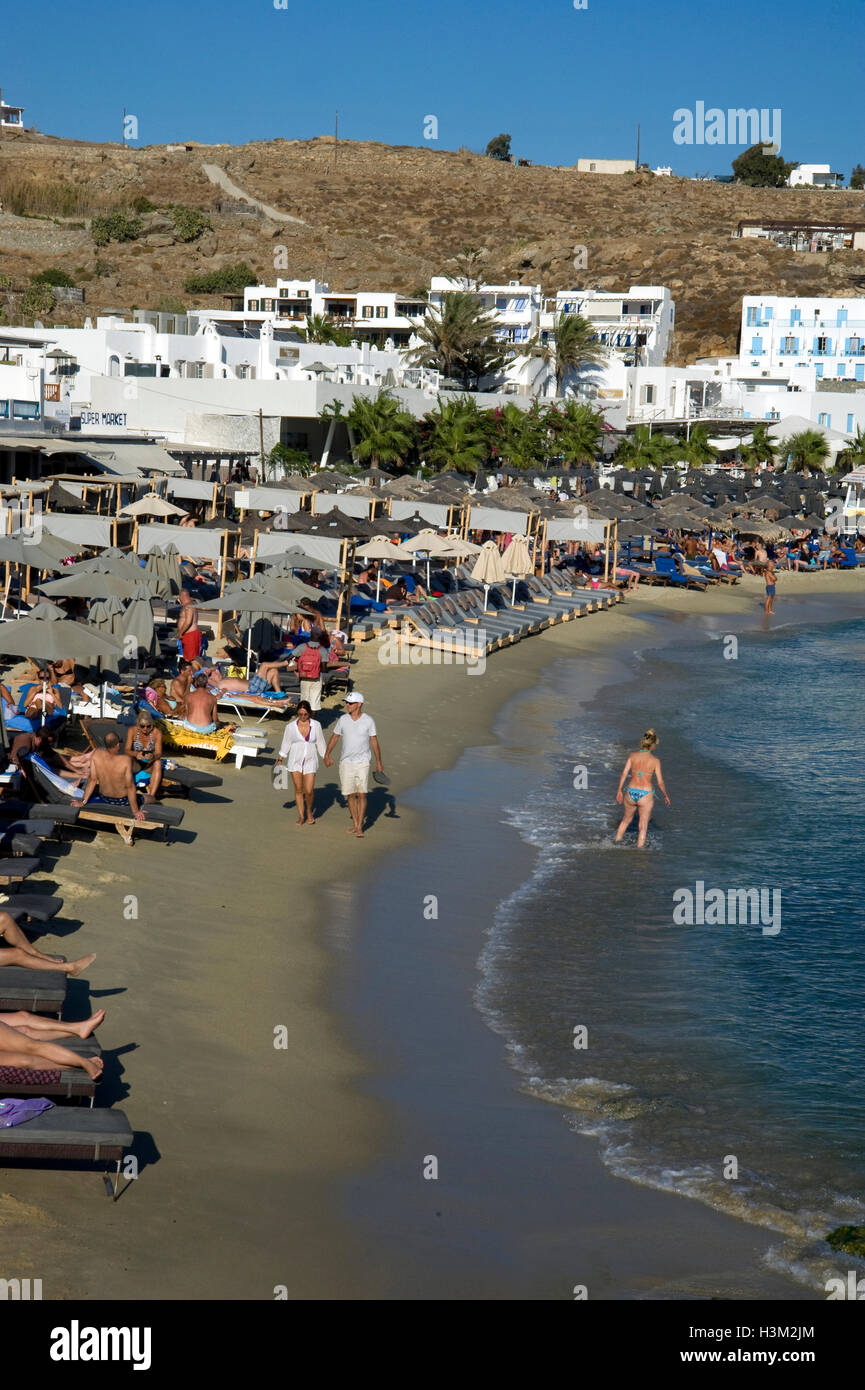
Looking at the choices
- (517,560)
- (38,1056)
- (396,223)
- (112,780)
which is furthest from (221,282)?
(38,1056)

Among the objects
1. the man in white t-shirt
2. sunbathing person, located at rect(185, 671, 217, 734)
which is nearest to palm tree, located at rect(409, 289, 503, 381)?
sunbathing person, located at rect(185, 671, 217, 734)

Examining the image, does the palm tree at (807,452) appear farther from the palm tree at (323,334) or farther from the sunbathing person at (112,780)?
the sunbathing person at (112,780)

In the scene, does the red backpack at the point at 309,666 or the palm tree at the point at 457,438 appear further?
the palm tree at the point at 457,438

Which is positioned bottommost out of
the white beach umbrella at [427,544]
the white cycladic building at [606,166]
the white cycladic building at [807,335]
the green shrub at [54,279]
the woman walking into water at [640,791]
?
the woman walking into water at [640,791]

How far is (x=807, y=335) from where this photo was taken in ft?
264

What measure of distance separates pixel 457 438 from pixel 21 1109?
44505mm

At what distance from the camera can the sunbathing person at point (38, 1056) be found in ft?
24.8

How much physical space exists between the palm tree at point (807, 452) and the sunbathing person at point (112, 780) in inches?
2097

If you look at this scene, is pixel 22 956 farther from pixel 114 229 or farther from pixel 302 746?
pixel 114 229

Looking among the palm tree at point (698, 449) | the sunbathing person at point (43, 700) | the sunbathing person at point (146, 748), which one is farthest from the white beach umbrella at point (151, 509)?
the palm tree at point (698, 449)

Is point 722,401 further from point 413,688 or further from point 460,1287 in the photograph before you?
point 460,1287

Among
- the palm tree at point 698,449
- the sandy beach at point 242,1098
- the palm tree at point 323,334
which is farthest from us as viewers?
the palm tree at point 323,334

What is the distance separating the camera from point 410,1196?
25.7 feet
